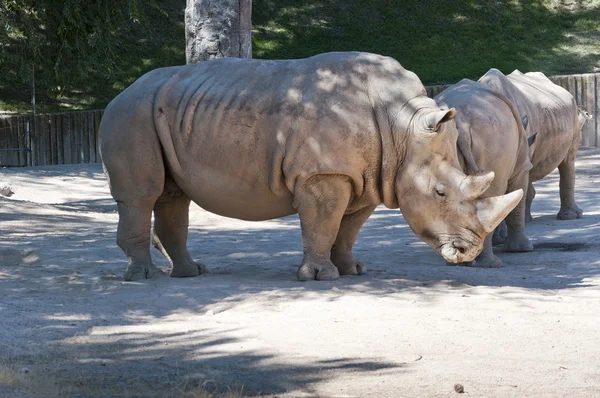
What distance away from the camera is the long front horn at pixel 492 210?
7.66 m

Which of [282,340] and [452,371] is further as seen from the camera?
[282,340]

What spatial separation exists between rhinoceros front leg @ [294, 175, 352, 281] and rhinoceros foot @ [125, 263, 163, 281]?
4.21ft

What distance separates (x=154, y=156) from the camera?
26.9 ft

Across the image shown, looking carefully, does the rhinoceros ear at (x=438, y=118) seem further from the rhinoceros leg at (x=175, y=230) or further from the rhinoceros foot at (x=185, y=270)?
the rhinoceros foot at (x=185, y=270)

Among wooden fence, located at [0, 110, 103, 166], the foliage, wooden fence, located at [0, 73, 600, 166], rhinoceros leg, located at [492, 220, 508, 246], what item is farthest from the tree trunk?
wooden fence, located at [0, 110, 103, 166]

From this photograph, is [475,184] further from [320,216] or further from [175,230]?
[175,230]

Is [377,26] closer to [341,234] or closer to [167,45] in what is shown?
[167,45]

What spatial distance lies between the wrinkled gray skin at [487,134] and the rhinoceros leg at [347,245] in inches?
41.6

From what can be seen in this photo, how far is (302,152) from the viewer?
7801 millimetres

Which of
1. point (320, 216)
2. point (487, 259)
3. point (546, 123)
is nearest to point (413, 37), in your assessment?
point (546, 123)

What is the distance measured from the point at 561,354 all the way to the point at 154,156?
400cm

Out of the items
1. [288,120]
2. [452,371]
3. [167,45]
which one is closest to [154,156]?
[288,120]

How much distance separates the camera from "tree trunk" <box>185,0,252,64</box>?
502 inches

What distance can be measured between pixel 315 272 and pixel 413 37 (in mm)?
19176
